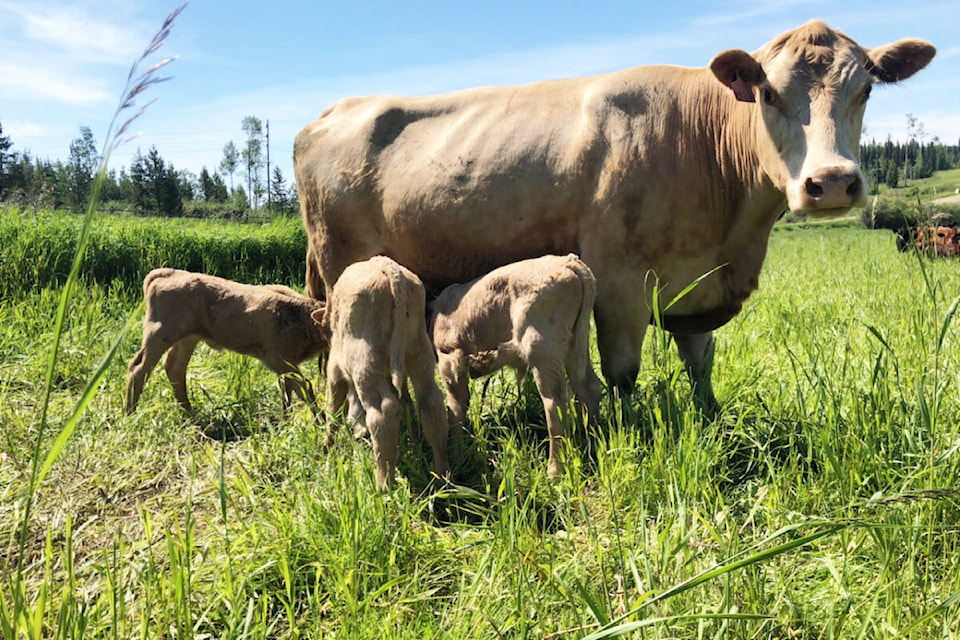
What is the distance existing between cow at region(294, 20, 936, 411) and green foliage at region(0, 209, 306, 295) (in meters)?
5.11

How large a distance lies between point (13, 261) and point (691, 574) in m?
8.19

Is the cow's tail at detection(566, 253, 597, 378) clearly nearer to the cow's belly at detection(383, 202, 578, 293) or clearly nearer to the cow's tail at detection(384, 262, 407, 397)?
the cow's belly at detection(383, 202, 578, 293)

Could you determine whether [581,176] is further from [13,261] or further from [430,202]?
[13,261]

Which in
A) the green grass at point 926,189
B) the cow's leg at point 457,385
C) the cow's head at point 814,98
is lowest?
the cow's leg at point 457,385

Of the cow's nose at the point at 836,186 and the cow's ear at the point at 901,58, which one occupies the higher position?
the cow's ear at the point at 901,58

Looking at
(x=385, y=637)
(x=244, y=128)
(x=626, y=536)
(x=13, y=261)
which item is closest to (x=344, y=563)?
(x=385, y=637)

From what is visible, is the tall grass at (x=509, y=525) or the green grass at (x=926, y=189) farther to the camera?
the green grass at (x=926, y=189)

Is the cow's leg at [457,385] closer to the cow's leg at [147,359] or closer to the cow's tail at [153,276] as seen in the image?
the cow's leg at [147,359]

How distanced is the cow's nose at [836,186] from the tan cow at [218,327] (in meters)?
3.20

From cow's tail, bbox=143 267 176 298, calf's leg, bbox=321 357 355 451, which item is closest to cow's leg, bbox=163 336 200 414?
cow's tail, bbox=143 267 176 298

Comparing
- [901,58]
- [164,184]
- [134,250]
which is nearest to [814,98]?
[901,58]

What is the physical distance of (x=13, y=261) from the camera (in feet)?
25.2

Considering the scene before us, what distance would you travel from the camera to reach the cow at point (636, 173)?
11.3 feet

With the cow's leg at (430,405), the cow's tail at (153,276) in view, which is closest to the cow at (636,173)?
the cow's leg at (430,405)
